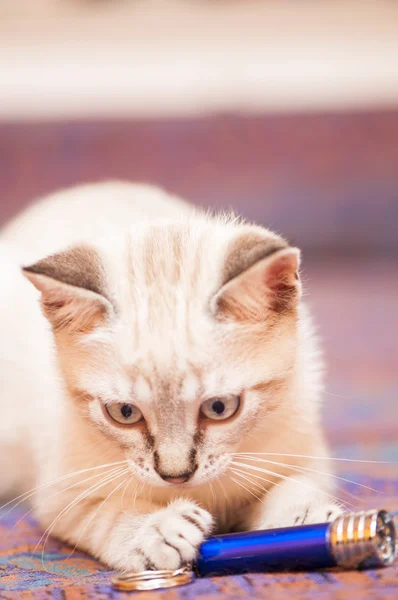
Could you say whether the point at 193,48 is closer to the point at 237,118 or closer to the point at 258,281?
the point at 237,118

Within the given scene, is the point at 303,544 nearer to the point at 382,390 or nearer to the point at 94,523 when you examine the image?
the point at 94,523

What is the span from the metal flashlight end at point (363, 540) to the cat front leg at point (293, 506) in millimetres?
134

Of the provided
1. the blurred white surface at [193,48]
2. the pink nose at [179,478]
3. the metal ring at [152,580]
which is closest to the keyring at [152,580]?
the metal ring at [152,580]

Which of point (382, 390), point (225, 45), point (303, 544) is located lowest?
point (303, 544)

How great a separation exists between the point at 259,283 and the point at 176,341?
6.4 inches

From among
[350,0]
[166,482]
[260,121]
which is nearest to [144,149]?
[260,121]

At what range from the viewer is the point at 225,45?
4188 mm

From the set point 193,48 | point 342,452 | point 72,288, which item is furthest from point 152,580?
point 193,48

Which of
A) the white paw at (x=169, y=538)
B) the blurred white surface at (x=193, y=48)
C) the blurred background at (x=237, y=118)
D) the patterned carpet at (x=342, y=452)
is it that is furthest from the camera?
the blurred white surface at (x=193, y=48)

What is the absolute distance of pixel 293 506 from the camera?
1.24m

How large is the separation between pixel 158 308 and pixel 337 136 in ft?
8.39

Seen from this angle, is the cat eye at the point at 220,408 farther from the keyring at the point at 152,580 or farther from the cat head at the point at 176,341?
the keyring at the point at 152,580

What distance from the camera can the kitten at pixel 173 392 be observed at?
111cm

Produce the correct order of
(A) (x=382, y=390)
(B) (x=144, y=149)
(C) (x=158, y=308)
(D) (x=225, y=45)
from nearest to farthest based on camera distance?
(C) (x=158, y=308) → (A) (x=382, y=390) → (B) (x=144, y=149) → (D) (x=225, y=45)
